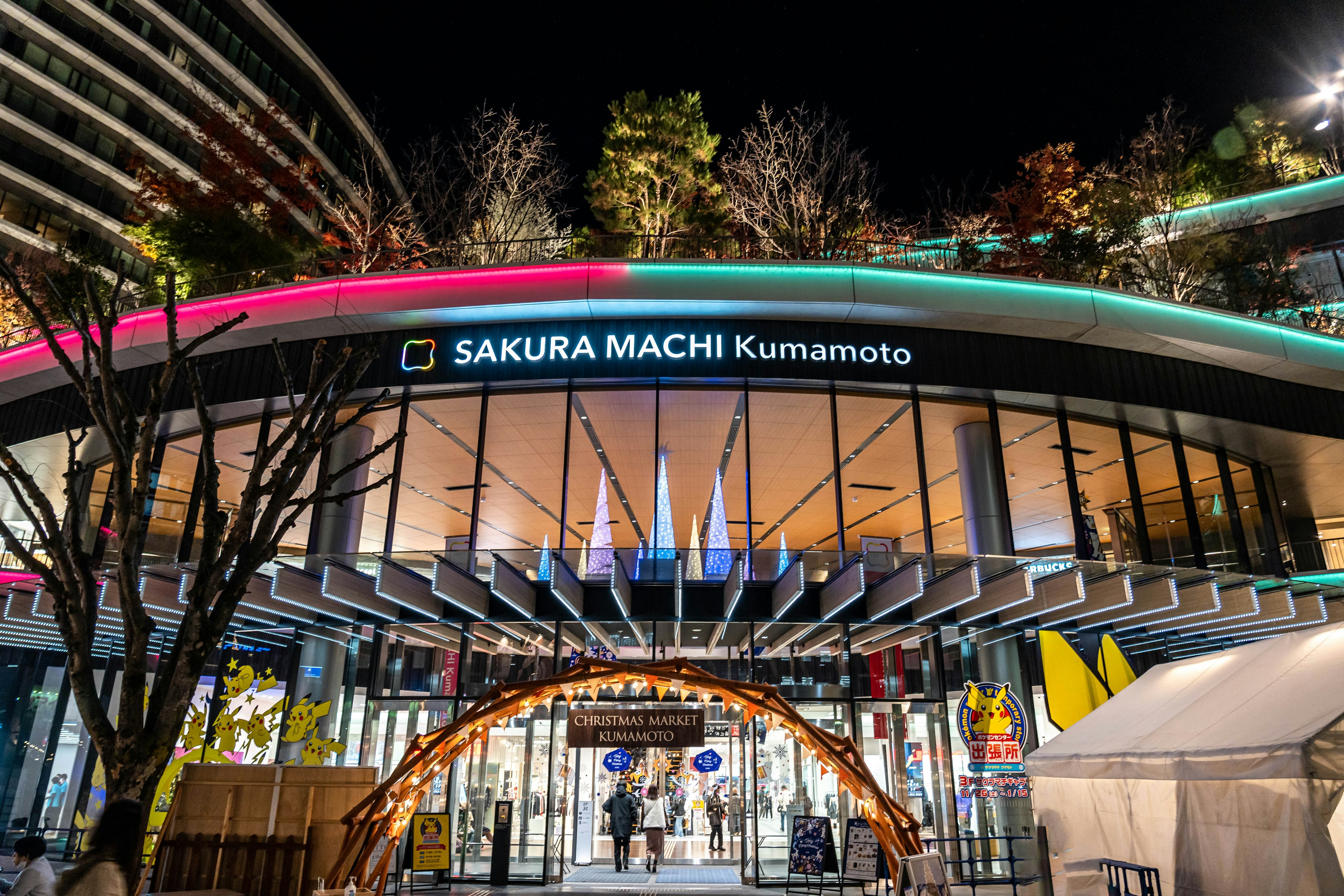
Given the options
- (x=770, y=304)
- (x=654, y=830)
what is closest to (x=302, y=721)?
(x=654, y=830)

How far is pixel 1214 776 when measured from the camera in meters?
5.56

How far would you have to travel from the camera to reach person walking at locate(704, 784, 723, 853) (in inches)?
671

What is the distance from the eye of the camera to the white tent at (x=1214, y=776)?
16.4ft

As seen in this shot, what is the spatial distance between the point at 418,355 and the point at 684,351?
453 cm

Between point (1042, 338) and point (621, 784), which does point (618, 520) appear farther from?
point (1042, 338)

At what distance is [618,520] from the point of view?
2080 centimetres

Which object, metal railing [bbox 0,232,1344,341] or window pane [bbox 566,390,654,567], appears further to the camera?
metal railing [bbox 0,232,1344,341]

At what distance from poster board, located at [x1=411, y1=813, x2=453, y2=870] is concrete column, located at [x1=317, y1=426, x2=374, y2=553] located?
446 centimetres

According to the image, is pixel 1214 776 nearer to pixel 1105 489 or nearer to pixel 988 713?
pixel 988 713

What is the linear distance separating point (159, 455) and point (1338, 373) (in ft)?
71.6

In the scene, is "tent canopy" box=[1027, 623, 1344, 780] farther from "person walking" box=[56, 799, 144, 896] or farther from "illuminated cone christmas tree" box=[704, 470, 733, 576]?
"person walking" box=[56, 799, 144, 896]

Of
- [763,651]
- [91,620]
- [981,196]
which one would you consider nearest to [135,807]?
[91,620]

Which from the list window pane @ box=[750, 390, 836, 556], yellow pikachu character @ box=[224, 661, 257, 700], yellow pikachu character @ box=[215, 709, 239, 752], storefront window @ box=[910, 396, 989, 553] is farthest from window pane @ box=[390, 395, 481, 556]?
storefront window @ box=[910, 396, 989, 553]

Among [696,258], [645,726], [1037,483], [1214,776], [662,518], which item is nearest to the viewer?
[1214,776]
